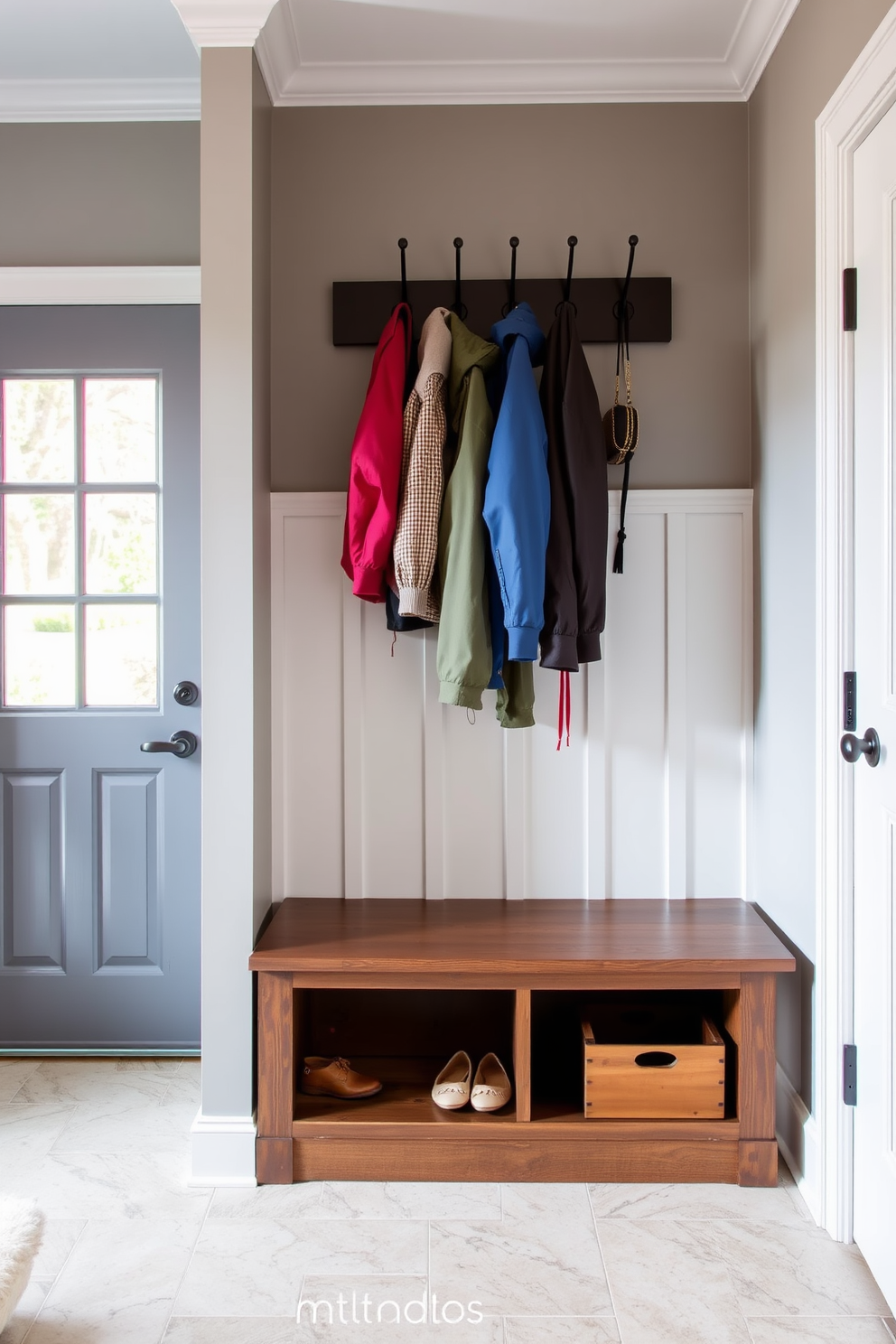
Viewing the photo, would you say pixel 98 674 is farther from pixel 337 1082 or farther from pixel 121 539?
pixel 337 1082

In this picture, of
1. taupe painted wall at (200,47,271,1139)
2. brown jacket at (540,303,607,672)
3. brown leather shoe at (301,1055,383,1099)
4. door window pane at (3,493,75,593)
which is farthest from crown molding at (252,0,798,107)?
brown leather shoe at (301,1055,383,1099)

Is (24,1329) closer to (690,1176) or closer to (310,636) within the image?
(690,1176)

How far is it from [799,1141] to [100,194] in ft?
9.04

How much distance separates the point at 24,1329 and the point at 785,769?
69.0 inches

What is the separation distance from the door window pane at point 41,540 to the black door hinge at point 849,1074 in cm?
209

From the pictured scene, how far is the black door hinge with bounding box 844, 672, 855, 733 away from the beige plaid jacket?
2.77 ft

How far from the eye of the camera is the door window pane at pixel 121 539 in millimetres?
2439

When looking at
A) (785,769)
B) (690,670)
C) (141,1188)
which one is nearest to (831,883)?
(785,769)

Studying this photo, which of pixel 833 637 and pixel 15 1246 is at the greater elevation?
pixel 833 637

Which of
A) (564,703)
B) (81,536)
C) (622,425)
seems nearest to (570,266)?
(622,425)

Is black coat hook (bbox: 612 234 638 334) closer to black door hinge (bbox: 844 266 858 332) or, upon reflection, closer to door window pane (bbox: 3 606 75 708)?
black door hinge (bbox: 844 266 858 332)

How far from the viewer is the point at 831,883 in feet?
5.82

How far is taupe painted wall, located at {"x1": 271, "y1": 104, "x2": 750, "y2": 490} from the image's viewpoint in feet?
7.43

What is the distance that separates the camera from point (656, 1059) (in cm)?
200
